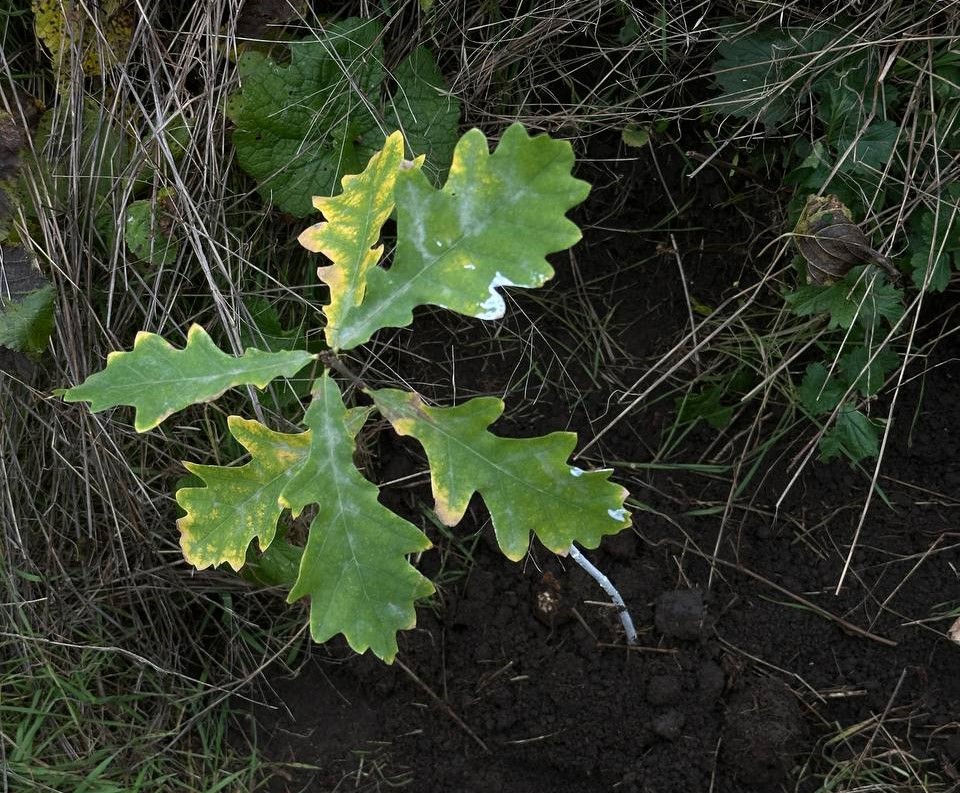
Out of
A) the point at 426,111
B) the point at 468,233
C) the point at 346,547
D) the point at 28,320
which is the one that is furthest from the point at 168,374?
the point at 426,111

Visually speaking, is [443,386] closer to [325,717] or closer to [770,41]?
[325,717]

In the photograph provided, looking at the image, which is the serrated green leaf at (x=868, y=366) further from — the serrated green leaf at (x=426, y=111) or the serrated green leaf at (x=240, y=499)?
the serrated green leaf at (x=240, y=499)

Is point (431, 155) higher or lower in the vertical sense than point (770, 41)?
lower

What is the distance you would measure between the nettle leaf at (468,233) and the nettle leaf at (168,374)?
0.13 m

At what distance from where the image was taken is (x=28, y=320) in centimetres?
223

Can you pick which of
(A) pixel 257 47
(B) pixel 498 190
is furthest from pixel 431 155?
(B) pixel 498 190

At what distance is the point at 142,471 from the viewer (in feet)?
7.54

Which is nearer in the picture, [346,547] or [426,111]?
[346,547]

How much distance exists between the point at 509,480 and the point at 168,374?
24.3 inches

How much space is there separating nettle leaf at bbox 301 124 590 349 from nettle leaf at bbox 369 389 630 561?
0.16 metres

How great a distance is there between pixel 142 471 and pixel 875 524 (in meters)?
1.80

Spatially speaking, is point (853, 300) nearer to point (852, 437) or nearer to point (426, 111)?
point (852, 437)

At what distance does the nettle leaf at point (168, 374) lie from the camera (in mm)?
1554

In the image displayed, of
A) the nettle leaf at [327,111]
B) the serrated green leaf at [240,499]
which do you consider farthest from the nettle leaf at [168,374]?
the nettle leaf at [327,111]
